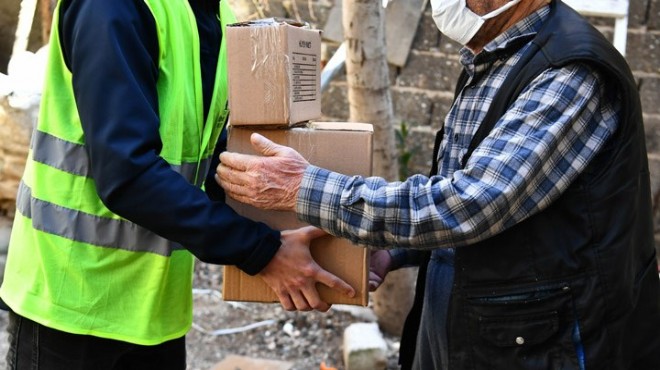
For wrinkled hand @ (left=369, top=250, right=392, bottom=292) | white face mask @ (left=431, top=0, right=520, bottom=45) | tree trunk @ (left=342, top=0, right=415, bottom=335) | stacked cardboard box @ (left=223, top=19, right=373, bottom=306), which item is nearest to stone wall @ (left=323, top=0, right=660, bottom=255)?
tree trunk @ (left=342, top=0, right=415, bottom=335)

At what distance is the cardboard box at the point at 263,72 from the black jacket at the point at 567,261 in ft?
1.54

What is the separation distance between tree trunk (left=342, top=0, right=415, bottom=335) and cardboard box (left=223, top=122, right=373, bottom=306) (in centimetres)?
183

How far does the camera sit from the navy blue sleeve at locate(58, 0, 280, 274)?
5.81ft

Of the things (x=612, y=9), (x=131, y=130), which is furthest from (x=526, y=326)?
(x=612, y=9)

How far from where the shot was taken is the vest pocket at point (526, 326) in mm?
1844

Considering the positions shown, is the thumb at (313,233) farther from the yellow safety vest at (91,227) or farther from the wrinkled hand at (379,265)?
the wrinkled hand at (379,265)

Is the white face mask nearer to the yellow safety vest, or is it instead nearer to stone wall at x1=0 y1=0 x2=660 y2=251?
the yellow safety vest

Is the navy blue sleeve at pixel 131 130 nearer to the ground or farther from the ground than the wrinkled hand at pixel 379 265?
farther from the ground

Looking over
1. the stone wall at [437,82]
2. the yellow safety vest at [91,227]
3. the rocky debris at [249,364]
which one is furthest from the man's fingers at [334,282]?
the stone wall at [437,82]

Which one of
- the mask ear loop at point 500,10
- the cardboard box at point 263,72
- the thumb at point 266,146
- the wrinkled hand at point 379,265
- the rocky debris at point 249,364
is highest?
the mask ear loop at point 500,10

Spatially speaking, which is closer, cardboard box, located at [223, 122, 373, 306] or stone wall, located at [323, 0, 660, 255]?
cardboard box, located at [223, 122, 373, 306]

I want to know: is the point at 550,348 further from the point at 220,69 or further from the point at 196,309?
the point at 196,309

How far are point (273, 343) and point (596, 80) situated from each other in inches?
112

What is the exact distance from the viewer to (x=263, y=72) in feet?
6.18
